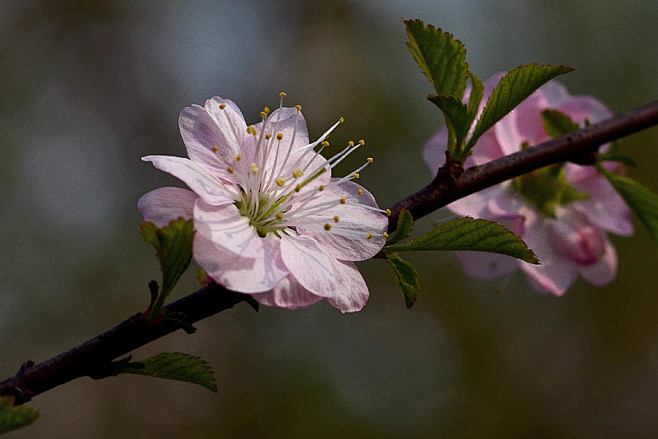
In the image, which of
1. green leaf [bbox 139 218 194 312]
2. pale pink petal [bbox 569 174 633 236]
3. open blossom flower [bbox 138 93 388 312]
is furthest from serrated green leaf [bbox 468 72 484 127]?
pale pink petal [bbox 569 174 633 236]

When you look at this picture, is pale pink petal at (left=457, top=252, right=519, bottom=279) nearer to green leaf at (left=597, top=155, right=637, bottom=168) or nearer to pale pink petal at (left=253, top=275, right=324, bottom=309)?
green leaf at (left=597, top=155, right=637, bottom=168)

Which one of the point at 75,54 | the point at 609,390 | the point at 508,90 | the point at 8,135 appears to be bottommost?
the point at 609,390

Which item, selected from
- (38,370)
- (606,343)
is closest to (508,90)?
(38,370)

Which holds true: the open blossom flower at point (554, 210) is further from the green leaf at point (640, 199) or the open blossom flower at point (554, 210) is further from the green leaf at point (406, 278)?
the green leaf at point (406, 278)

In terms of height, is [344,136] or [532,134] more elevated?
[532,134]

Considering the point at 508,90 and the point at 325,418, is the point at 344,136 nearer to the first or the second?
the point at 325,418

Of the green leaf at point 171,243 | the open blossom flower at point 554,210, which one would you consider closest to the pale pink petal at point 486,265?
the open blossom flower at point 554,210
